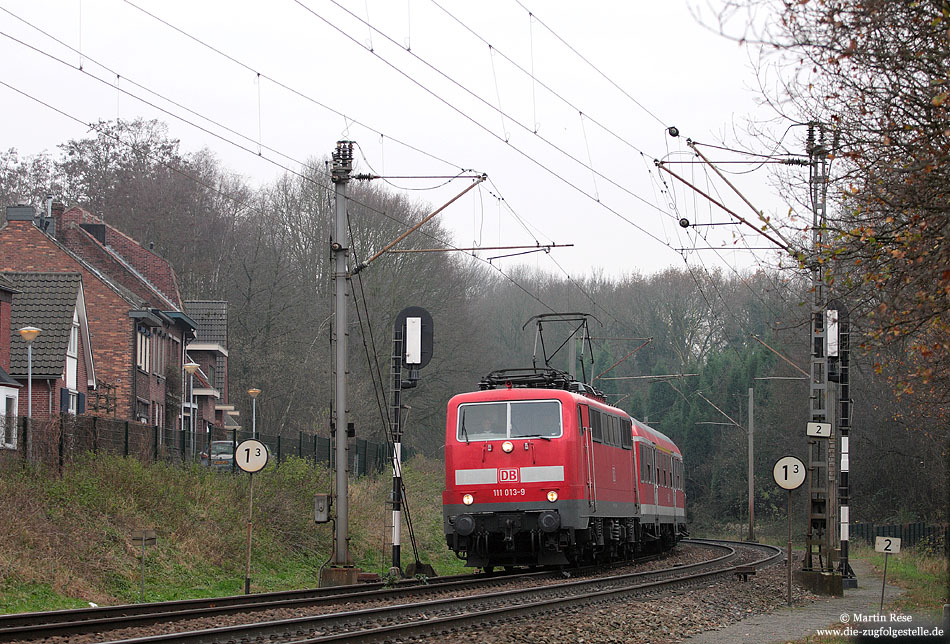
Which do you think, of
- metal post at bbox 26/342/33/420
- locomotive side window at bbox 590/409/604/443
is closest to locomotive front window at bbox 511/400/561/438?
locomotive side window at bbox 590/409/604/443

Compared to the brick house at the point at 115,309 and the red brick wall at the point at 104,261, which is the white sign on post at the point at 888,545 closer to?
the brick house at the point at 115,309

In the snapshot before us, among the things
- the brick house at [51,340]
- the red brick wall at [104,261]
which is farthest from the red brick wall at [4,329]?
the red brick wall at [104,261]

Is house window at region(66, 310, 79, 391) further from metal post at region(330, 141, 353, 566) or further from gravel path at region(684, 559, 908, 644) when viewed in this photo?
gravel path at region(684, 559, 908, 644)

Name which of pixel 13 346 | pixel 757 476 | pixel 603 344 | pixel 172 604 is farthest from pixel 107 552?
pixel 603 344

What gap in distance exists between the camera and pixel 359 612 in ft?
46.1

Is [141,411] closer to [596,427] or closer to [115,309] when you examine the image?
[115,309]

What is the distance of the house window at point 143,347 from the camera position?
149ft

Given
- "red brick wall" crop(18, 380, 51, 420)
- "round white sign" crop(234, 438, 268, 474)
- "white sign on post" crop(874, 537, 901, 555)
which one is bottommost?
"white sign on post" crop(874, 537, 901, 555)

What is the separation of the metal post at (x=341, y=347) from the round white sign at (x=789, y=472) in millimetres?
7238

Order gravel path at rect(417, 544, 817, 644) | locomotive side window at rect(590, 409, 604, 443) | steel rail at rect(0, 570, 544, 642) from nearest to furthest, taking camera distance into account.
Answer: steel rail at rect(0, 570, 544, 642) → gravel path at rect(417, 544, 817, 644) → locomotive side window at rect(590, 409, 604, 443)

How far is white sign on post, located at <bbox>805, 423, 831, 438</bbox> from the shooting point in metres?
20.8

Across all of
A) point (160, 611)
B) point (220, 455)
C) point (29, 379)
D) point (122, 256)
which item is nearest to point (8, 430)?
point (29, 379)

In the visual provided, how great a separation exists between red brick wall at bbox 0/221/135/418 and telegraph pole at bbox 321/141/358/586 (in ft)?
81.6

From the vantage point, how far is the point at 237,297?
62.7 metres
